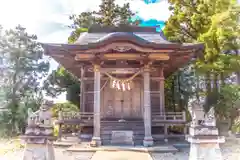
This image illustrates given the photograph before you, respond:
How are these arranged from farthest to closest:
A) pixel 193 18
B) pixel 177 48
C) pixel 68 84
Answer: pixel 68 84 < pixel 193 18 < pixel 177 48

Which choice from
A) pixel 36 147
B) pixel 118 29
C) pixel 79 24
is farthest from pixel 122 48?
pixel 79 24

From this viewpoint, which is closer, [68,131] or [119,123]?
[119,123]

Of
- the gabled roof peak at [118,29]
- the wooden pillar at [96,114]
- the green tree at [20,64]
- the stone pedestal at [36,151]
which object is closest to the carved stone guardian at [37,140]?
the stone pedestal at [36,151]

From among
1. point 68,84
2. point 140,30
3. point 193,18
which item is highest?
point 193,18

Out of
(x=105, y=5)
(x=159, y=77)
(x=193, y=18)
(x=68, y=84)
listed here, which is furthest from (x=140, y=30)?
(x=105, y=5)

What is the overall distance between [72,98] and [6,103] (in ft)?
14.8

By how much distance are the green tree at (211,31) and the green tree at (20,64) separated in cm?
1022

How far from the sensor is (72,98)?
17.1 meters

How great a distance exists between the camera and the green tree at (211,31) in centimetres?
1139

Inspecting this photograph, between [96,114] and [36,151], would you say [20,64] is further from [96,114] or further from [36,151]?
[36,151]

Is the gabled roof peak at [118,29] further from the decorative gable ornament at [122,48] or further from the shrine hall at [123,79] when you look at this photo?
the decorative gable ornament at [122,48]

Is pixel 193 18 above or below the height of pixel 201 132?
above

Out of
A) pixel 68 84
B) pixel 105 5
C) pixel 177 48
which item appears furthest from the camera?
pixel 105 5

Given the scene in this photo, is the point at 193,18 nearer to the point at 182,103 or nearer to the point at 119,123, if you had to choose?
the point at 182,103
